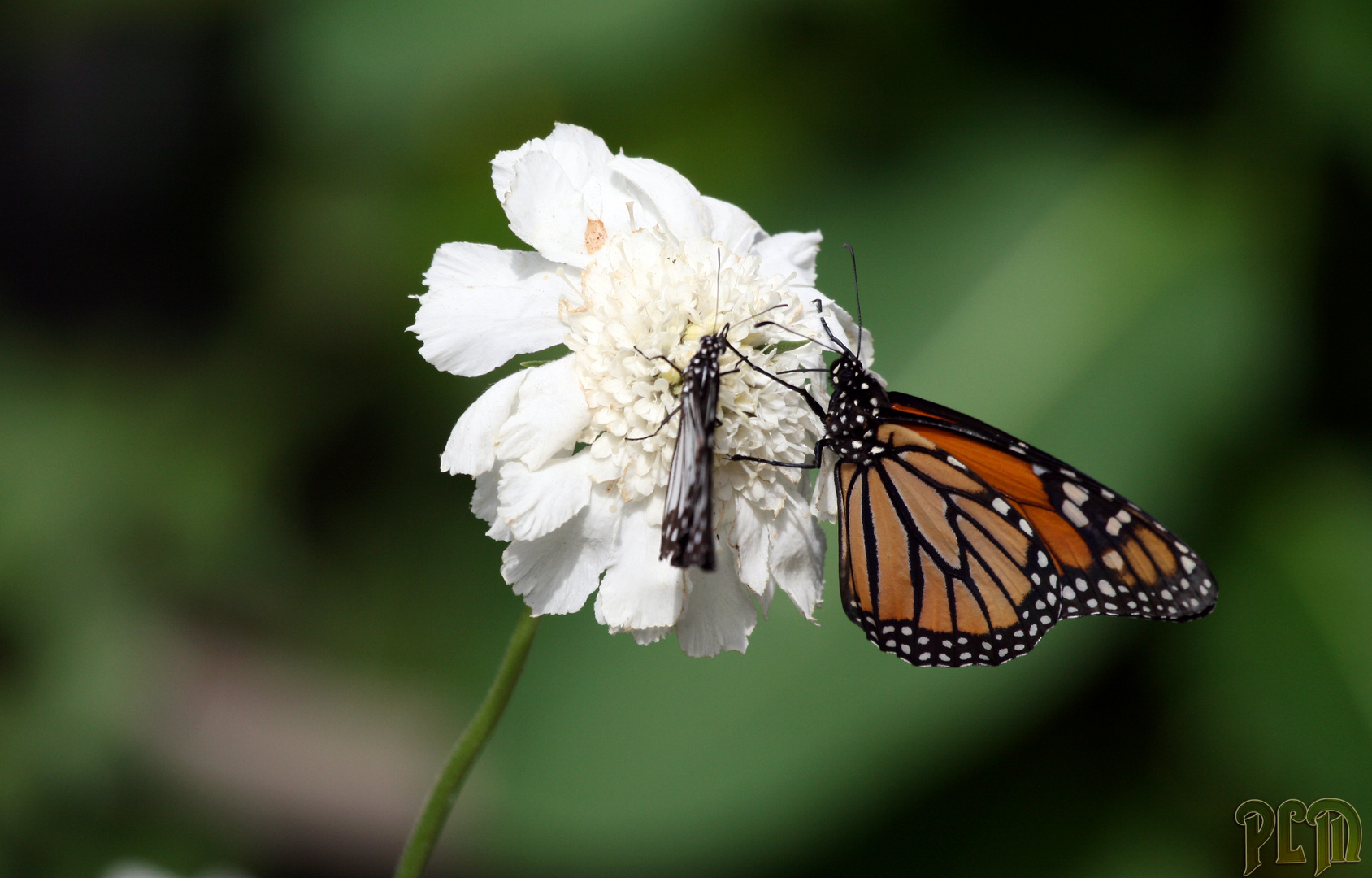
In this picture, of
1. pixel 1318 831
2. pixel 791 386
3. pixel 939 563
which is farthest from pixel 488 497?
pixel 1318 831

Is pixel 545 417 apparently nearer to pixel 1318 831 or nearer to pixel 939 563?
pixel 939 563

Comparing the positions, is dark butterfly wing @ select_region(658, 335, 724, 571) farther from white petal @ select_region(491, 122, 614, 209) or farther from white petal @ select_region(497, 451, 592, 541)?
white petal @ select_region(491, 122, 614, 209)

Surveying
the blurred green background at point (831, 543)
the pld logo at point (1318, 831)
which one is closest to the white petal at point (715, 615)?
the blurred green background at point (831, 543)

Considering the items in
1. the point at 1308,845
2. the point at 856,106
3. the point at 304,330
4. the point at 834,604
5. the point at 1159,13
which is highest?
the point at 1159,13

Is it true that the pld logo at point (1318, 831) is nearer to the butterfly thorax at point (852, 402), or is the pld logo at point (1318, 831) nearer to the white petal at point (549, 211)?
the butterfly thorax at point (852, 402)

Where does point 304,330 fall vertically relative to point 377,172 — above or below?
below

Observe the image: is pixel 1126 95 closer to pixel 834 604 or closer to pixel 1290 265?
pixel 1290 265

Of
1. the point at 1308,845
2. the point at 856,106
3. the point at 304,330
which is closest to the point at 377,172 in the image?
the point at 304,330

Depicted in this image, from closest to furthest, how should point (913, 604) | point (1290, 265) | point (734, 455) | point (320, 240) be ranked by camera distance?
point (734, 455), point (913, 604), point (1290, 265), point (320, 240)
